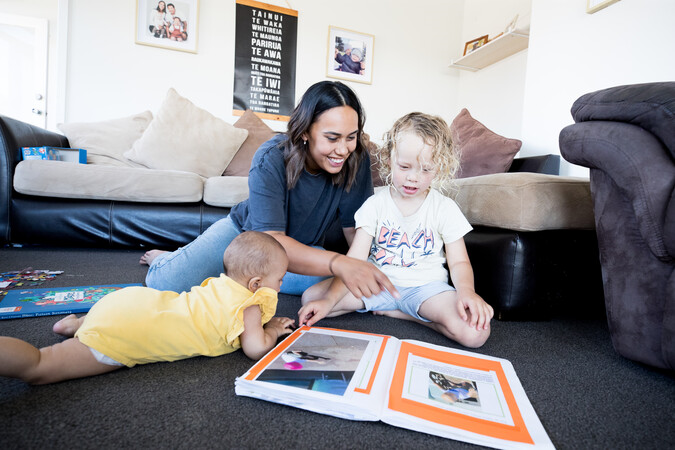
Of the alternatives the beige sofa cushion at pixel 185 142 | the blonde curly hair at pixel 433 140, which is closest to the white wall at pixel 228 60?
the beige sofa cushion at pixel 185 142

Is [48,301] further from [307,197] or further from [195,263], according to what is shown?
[307,197]

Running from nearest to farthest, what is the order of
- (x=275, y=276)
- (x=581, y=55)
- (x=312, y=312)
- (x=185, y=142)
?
(x=275, y=276) < (x=312, y=312) < (x=581, y=55) < (x=185, y=142)

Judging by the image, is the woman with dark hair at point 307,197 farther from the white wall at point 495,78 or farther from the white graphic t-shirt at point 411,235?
the white wall at point 495,78

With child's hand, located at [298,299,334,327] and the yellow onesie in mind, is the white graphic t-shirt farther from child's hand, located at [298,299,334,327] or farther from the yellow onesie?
the yellow onesie

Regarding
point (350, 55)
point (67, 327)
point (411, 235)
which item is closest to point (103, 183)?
point (67, 327)

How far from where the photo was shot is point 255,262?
0.83m

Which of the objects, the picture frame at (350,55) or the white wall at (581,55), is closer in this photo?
the white wall at (581,55)

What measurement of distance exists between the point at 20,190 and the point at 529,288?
2309mm

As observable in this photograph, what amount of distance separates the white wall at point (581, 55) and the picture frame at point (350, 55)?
1583mm

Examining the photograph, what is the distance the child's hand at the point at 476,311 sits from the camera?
0.88m

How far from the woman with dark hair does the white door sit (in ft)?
12.1

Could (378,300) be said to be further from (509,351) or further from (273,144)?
(273,144)

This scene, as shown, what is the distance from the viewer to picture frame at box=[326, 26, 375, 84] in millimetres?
3410

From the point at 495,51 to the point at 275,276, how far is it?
10.1 ft
